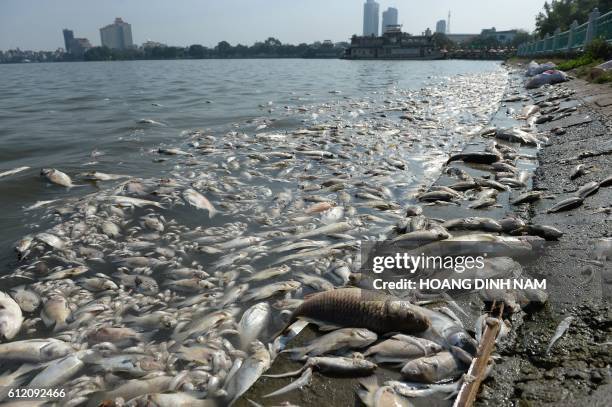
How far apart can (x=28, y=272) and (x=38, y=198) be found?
101 inches

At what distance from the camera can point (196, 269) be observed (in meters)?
3.58

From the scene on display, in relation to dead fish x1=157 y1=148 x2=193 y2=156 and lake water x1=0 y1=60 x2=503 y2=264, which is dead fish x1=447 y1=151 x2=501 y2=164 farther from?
dead fish x1=157 y1=148 x2=193 y2=156

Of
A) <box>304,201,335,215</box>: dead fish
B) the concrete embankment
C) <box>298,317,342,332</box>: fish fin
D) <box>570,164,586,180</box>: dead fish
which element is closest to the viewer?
the concrete embankment

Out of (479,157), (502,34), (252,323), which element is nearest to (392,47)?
(502,34)

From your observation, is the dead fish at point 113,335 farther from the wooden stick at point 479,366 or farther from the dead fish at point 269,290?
the wooden stick at point 479,366

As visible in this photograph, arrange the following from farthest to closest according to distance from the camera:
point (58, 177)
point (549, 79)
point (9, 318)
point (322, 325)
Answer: point (549, 79) < point (58, 177) < point (9, 318) < point (322, 325)

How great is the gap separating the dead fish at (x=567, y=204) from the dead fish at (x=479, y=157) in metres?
2.21

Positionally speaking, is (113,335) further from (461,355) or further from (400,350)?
(461,355)

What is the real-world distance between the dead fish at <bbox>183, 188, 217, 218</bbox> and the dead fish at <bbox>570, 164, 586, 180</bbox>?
4.46 m

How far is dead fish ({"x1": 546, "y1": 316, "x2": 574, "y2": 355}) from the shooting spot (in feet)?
6.63

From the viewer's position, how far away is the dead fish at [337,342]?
226cm

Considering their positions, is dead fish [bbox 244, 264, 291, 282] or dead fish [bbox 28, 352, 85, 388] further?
dead fish [bbox 244, 264, 291, 282]

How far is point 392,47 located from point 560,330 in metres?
132

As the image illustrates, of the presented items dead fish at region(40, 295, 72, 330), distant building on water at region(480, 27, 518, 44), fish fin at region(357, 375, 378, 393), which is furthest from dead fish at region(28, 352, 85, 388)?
distant building on water at region(480, 27, 518, 44)
